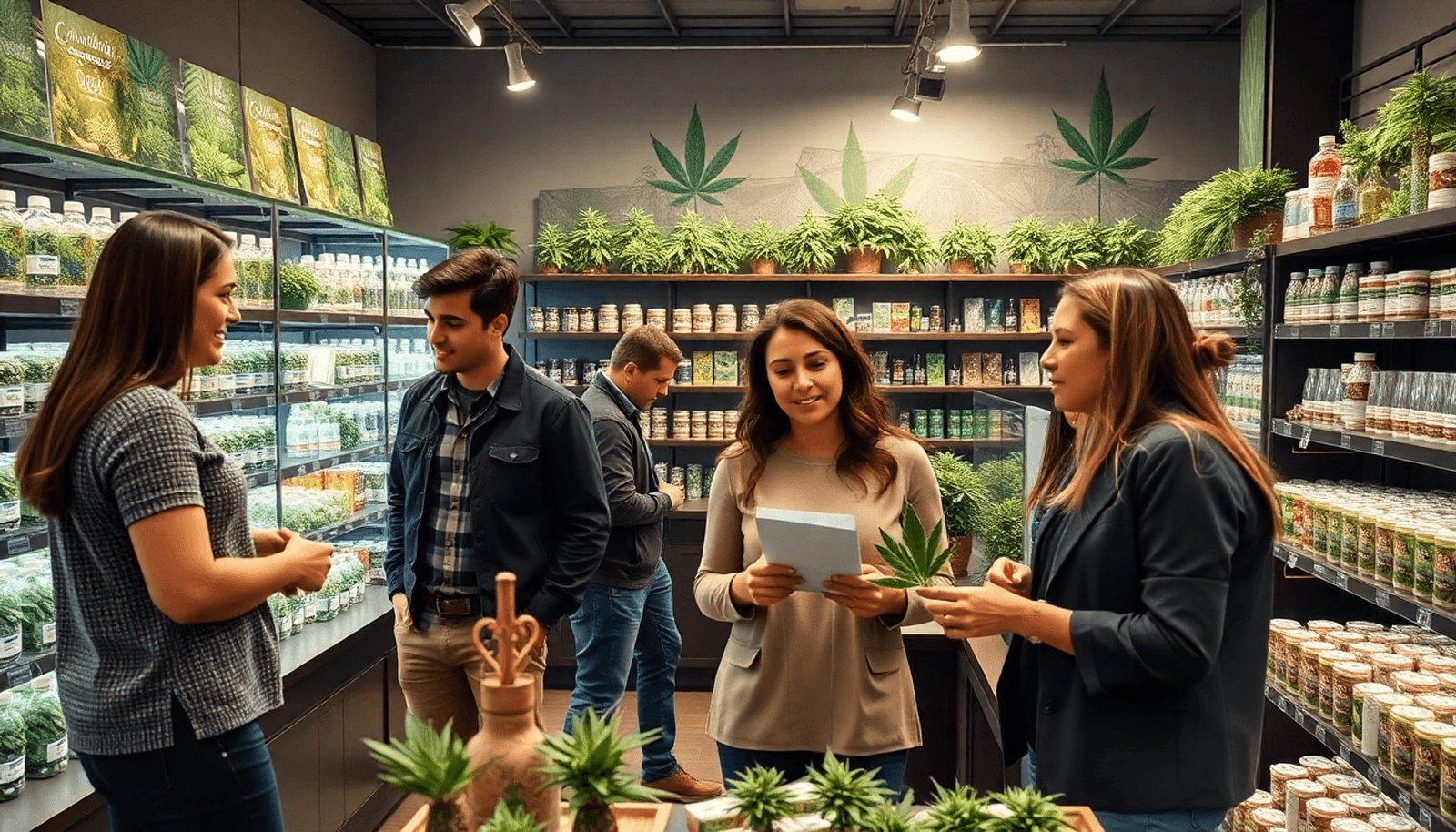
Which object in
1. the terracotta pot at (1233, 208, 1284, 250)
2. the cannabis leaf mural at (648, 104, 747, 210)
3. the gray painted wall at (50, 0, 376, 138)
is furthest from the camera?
the cannabis leaf mural at (648, 104, 747, 210)

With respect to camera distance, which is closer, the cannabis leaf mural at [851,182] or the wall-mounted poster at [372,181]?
the wall-mounted poster at [372,181]

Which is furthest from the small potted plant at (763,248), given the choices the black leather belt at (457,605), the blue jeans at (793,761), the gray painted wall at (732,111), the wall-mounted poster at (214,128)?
the blue jeans at (793,761)

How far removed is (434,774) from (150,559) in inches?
30.4

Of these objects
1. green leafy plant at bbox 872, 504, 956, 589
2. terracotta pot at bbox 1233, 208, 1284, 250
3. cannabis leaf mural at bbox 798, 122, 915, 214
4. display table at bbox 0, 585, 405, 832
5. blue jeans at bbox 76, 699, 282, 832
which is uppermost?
cannabis leaf mural at bbox 798, 122, 915, 214

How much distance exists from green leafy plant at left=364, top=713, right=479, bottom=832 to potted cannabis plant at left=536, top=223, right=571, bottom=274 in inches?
227

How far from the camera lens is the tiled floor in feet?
14.4

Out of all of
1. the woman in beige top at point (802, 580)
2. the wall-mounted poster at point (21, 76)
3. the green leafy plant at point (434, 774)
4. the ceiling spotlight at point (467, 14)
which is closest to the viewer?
the green leafy plant at point (434, 774)

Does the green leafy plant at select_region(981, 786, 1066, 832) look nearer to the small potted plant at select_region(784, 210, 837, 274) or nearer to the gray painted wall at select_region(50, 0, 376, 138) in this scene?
the gray painted wall at select_region(50, 0, 376, 138)

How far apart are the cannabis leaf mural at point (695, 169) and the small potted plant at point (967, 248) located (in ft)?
4.86

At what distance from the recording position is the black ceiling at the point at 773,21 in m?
6.51

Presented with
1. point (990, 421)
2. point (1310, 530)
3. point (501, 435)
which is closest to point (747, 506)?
point (501, 435)

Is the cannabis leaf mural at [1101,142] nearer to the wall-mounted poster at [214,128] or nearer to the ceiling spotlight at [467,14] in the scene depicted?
the ceiling spotlight at [467,14]

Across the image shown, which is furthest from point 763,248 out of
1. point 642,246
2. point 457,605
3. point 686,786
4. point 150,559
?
point 150,559

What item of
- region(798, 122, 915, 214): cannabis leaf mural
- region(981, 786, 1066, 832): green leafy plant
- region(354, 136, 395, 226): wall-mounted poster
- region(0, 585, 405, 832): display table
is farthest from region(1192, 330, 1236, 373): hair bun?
region(798, 122, 915, 214): cannabis leaf mural
